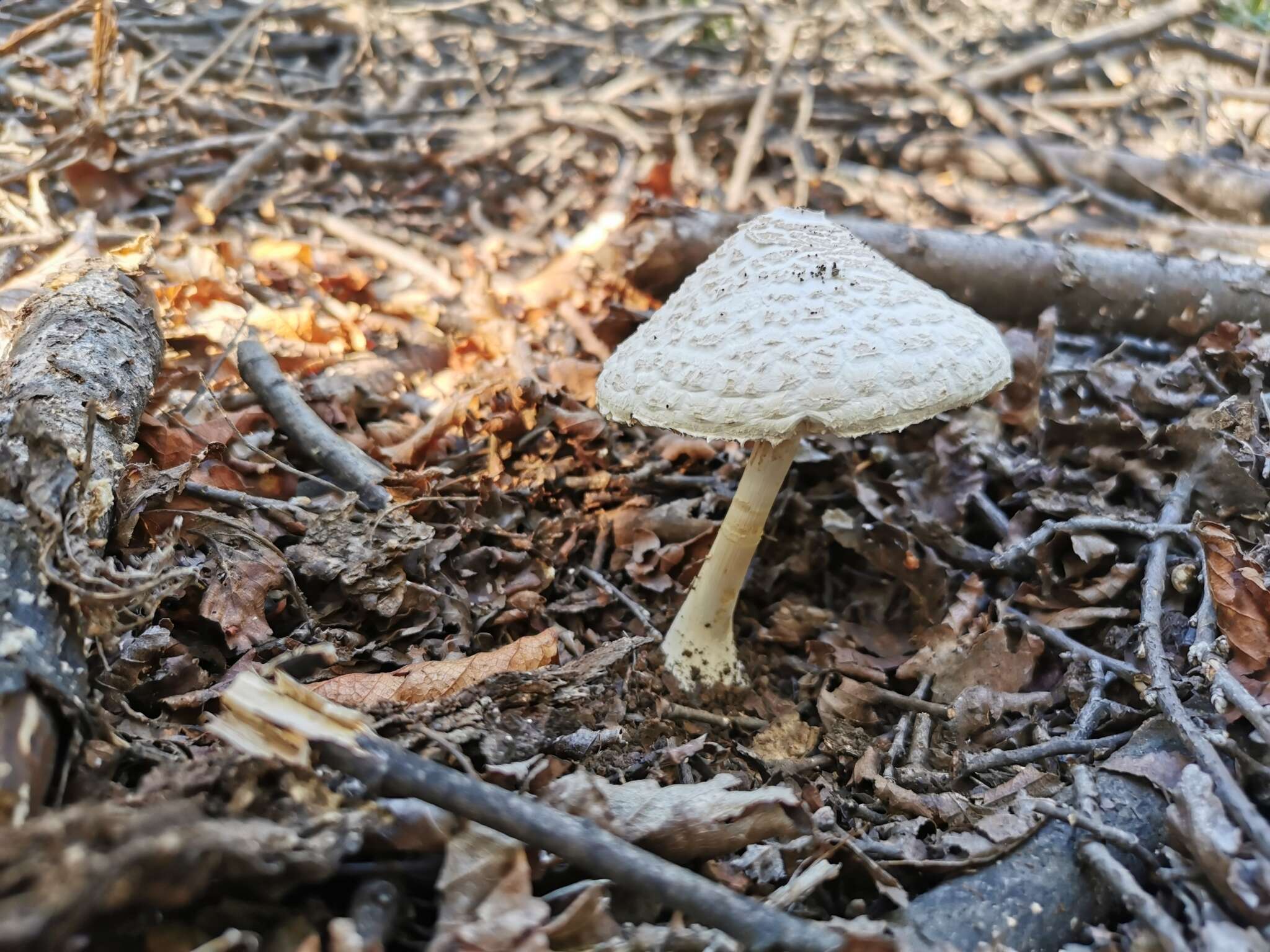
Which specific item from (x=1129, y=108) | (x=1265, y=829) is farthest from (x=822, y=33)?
(x=1265, y=829)

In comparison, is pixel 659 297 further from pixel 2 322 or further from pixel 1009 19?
pixel 1009 19

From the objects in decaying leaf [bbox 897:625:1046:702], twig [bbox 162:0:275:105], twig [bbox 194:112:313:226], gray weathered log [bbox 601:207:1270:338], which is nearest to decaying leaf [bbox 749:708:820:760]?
decaying leaf [bbox 897:625:1046:702]

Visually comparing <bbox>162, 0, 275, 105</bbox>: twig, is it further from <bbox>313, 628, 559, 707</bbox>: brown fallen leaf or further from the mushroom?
<bbox>313, 628, 559, 707</bbox>: brown fallen leaf

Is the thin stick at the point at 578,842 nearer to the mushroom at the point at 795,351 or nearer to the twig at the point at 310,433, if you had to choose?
the mushroom at the point at 795,351

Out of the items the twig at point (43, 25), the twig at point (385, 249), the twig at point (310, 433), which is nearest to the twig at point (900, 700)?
the twig at point (310, 433)

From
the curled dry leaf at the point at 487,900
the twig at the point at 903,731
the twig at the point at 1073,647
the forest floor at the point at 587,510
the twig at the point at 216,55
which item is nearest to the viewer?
the curled dry leaf at the point at 487,900

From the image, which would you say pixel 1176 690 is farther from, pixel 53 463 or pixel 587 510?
pixel 53 463

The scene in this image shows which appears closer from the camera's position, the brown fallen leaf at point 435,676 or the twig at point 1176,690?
the twig at point 1176,690
